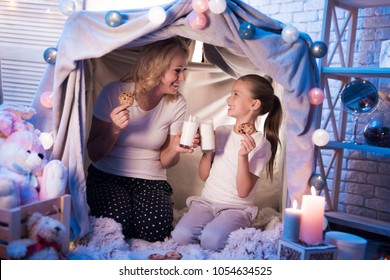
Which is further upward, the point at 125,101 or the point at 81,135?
the point at 125,101

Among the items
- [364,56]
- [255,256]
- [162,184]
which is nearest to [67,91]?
[162,184]

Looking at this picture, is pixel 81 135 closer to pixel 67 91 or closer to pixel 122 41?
pixel 67 91

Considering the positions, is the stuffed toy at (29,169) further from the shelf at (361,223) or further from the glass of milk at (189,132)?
the shelf at (361,223)

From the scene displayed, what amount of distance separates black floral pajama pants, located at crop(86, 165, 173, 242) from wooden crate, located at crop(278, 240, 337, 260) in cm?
60

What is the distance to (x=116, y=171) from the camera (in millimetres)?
2311

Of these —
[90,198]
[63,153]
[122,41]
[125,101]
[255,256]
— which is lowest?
[255,256]

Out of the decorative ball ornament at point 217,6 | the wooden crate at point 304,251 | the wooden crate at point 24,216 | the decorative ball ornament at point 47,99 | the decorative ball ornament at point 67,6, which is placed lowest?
the wooden crate at point 304,251

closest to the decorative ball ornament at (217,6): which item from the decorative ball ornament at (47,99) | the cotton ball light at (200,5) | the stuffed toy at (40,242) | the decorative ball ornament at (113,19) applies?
the cotton ball light at (200,5)

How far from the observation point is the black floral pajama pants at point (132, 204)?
7.07 feet

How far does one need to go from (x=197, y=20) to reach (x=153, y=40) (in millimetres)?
218

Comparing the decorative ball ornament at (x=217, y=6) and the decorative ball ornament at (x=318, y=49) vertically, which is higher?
the decorative ball ornament at (x=217, y=6)

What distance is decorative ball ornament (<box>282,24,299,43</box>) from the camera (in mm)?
1990

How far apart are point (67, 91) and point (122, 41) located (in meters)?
0.30

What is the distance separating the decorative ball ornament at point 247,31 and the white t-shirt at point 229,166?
55 centimetres
